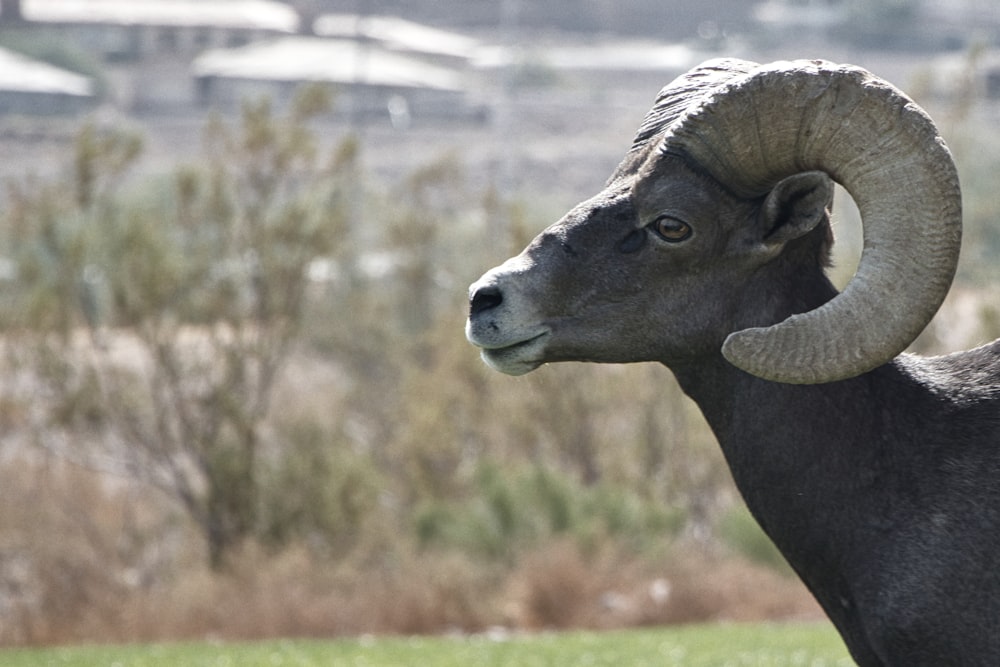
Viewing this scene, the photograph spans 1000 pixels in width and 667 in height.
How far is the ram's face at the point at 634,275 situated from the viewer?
4285 millimetres

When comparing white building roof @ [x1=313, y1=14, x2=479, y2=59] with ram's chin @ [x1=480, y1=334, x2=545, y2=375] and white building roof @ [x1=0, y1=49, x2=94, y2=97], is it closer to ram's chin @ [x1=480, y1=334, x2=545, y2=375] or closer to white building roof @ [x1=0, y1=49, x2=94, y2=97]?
white building roof @ [x1=0, y1=49, x2=94, y2=97]

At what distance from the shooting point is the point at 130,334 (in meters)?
19.1

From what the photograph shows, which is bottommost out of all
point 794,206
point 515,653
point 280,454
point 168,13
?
point 280,454

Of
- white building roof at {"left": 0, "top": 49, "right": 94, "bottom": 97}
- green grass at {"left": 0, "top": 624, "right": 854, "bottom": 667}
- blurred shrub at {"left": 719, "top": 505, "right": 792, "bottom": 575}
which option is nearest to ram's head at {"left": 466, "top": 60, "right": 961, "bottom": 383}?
green grass at {"left": 0, "top": 624, "right": 854, "bottom": 667}

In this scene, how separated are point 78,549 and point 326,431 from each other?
3.23m

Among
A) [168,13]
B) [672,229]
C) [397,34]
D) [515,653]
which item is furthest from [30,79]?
[672,229]

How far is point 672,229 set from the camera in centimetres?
430

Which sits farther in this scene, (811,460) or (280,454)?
(280,454)

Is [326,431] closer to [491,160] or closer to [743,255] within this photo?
[743,255]

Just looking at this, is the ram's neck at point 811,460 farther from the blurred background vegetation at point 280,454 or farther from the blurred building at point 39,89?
the blurred building at point 39,89

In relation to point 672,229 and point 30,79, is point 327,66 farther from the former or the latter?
point 672,229

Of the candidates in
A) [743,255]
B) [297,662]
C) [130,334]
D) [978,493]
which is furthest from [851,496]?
[130,334]

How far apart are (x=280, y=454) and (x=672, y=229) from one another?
49.3ft

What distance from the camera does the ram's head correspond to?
13.0ft
